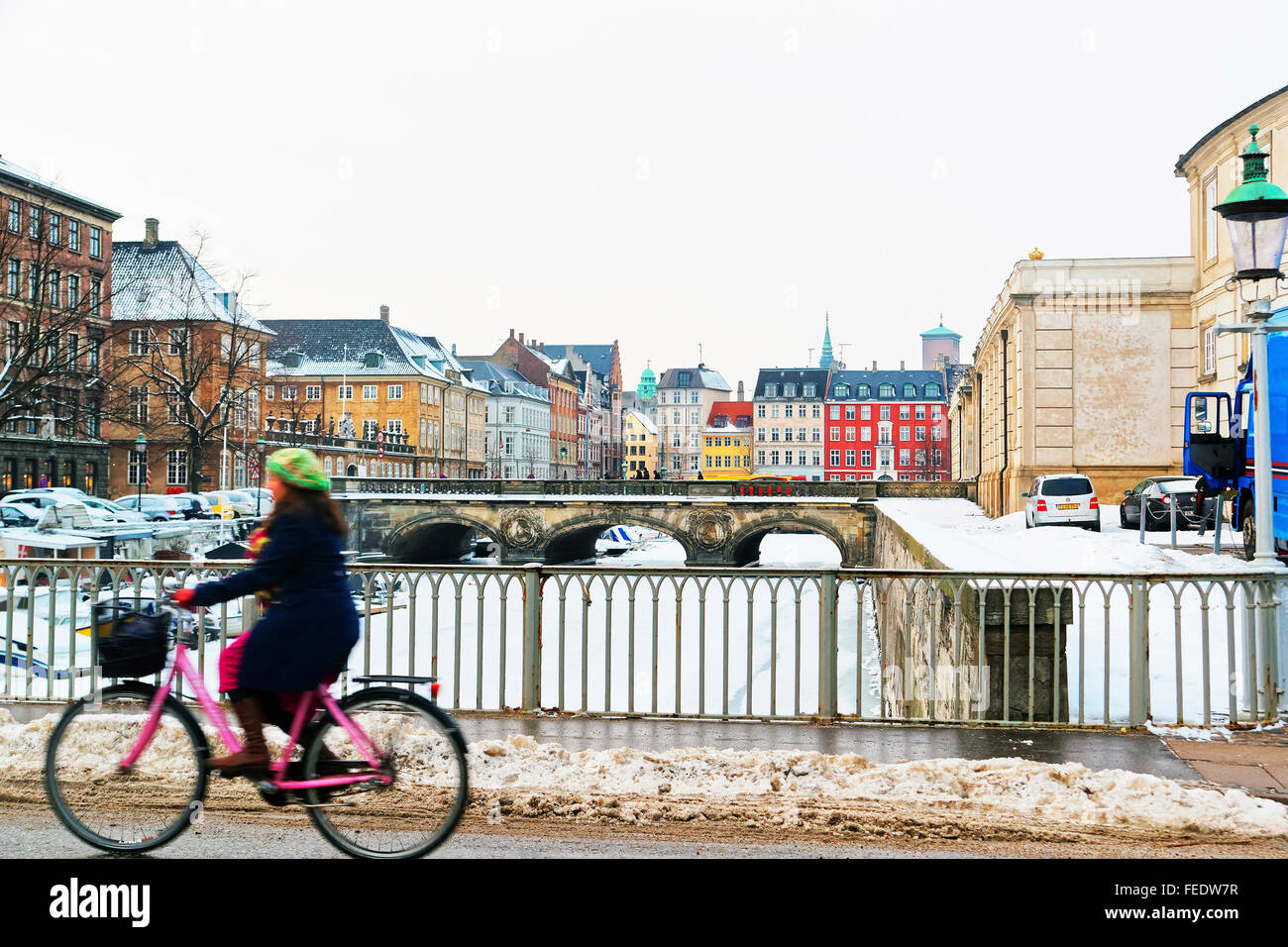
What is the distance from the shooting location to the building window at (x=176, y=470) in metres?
67.5

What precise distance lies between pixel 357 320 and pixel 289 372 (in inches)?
299

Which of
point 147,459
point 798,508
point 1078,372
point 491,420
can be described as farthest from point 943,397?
point 1078,372

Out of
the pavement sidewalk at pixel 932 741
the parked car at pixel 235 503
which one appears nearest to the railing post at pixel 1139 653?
the pavement sidewalk at pixel 932 741

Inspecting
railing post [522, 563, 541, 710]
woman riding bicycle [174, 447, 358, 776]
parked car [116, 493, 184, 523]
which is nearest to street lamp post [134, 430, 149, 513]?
parked car [116, 493, 184, 523]

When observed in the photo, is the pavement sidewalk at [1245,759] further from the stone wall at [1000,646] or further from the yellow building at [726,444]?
the yellow building at [726,444]

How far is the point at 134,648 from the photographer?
201 inches

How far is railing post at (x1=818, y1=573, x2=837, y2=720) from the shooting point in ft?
25.4

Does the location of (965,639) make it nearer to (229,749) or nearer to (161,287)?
(229,749)

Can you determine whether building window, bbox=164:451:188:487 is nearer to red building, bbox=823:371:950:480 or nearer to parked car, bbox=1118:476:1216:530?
parked car, bbox=1118:476:1216:530

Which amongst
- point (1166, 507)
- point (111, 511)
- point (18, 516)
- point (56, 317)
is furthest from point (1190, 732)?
point (56, 317)

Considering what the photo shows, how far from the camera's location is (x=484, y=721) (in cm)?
775

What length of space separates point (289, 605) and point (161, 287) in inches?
2833
